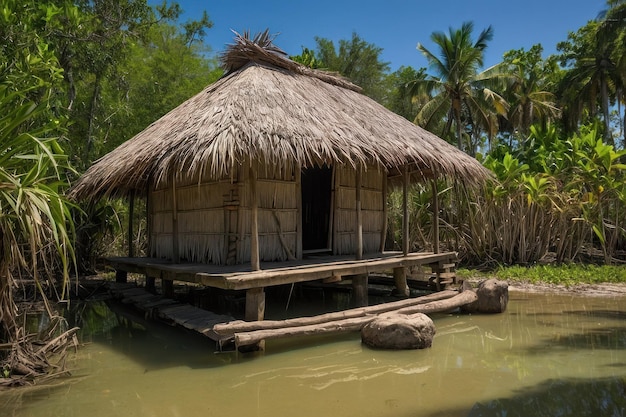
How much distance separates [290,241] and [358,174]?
5.43ft

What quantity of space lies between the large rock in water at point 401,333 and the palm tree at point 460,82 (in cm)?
1376

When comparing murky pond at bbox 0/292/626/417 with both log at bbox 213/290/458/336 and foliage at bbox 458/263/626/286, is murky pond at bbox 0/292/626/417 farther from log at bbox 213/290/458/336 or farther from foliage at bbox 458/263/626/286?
foliage at bbox 458/263/626/286

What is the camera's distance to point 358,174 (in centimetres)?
749

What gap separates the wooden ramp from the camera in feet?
18.4

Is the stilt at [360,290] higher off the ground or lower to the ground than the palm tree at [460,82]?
lower

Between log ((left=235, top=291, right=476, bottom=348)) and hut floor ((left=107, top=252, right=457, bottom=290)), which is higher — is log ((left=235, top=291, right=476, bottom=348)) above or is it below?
below

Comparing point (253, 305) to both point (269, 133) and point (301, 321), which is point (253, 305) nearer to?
point (301, 321)

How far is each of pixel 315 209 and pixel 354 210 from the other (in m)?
1.94

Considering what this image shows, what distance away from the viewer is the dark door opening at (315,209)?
1036cm

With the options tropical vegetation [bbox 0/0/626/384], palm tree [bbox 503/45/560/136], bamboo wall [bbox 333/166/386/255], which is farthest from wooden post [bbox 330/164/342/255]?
palm tree [bbox 503/45/560/136]

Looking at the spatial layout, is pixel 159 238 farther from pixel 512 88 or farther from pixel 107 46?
pixel 512 88

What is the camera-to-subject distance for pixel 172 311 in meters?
6.55

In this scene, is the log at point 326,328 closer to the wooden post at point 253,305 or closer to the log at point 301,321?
the log at point 301,321

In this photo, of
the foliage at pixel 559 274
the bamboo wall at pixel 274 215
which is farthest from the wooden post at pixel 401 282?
the foliage at pixel 559 274
